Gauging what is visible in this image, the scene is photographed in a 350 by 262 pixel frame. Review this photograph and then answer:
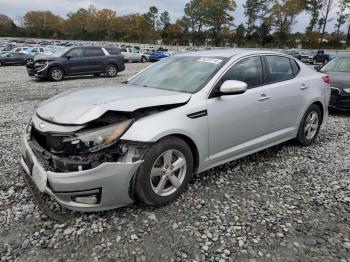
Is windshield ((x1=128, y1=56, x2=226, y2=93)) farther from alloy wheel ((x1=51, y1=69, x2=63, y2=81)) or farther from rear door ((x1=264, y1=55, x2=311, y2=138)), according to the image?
alloy wheel ((x1=51, y1=69, x2=63, y2=81))

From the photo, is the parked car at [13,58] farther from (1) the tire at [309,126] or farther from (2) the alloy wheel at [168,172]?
(2) the alloy wheel at [168,172]

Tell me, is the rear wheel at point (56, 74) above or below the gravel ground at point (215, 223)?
below

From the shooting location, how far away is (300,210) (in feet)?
10.9

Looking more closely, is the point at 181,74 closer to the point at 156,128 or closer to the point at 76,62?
the point at 156,128

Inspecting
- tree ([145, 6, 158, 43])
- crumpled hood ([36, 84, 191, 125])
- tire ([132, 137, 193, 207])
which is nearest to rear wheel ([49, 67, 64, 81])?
crumpled hood ([36, 84, 191, 125])

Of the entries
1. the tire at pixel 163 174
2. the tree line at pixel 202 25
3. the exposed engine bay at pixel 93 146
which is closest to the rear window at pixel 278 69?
the tire at pixel 163 174

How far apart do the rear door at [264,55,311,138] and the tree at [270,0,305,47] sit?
6314cm

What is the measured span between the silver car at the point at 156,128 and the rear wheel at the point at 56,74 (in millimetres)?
11149

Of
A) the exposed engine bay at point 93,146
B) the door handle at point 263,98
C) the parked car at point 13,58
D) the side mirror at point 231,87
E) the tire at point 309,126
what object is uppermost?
the side mirror at point 231,87

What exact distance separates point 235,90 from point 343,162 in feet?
7.20

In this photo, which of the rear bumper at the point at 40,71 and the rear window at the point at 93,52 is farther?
the rear window at the point at 93,52

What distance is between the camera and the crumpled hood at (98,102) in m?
2.99

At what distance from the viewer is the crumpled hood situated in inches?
118

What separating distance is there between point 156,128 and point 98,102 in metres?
0.61
